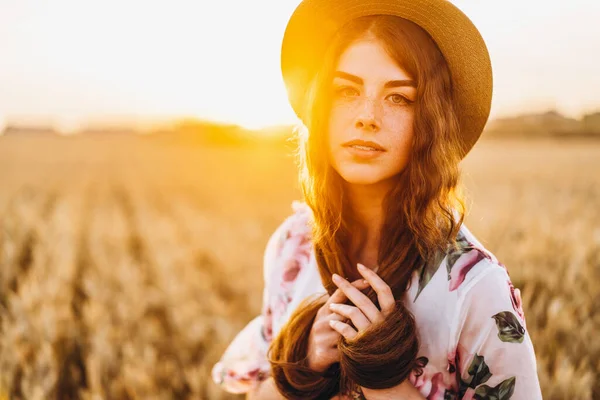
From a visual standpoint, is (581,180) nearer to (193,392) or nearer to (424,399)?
(193,392)

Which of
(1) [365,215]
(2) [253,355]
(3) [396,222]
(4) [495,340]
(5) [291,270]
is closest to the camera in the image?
(4) [495,340]

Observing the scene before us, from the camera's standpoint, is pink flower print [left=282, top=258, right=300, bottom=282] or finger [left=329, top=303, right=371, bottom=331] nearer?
finger [left=329, top=303, right=371, bottom=331]

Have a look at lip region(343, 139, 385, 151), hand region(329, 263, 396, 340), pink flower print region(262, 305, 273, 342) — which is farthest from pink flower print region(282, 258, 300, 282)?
lip region(343, 139, 385, 151)

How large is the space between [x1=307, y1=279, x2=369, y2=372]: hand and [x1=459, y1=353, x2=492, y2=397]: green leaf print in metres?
0.33

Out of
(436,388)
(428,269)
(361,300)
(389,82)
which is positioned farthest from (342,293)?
(389,82)

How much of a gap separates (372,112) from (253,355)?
1055 millimetres

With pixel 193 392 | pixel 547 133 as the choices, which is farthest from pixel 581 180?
pixel 547 133

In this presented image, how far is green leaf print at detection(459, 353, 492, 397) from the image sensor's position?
140 centimetres

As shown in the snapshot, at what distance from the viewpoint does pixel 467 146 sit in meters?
1.72

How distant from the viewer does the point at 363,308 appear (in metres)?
1.43

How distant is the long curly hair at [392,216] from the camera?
1396mm

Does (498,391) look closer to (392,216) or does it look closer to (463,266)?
(463,266)

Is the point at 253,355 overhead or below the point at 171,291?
overhead

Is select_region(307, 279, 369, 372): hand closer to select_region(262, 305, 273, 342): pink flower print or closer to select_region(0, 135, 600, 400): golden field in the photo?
select_region(262, 305, 273, 342): pink flower print
